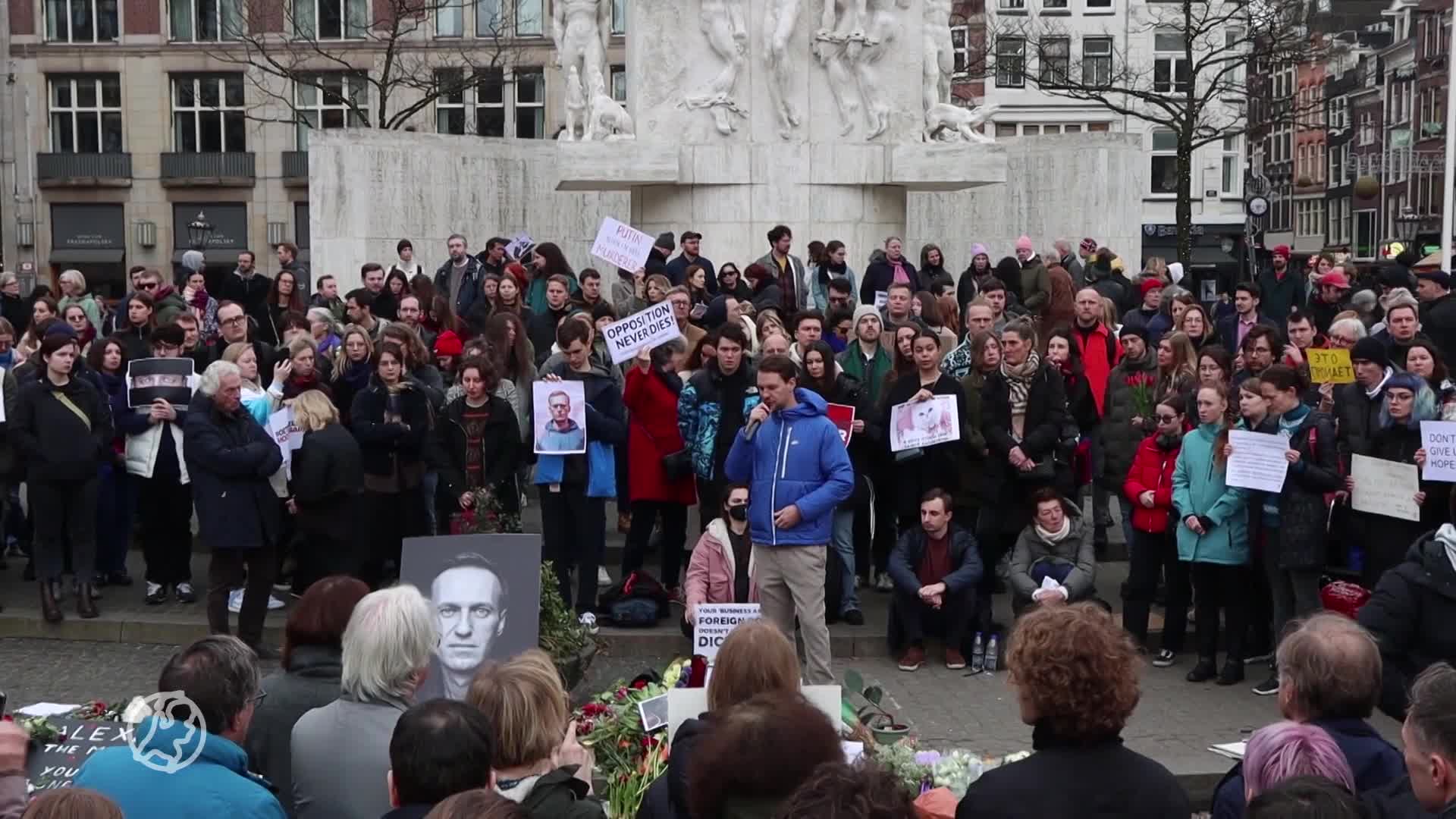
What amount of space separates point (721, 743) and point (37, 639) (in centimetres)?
844

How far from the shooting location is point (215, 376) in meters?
10.4

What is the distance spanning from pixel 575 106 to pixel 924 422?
10.1 m

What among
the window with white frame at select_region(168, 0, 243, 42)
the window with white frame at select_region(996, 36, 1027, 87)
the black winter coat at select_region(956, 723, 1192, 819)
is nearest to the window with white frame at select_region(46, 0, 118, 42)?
the window with white frame at select_region(168, 0, 243, 42)

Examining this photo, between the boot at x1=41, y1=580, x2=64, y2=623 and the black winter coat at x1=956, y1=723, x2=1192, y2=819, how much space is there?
27.4ft

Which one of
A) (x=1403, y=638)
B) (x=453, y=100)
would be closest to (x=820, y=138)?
(x=1403, y=638)

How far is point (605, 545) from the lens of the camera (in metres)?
12.9

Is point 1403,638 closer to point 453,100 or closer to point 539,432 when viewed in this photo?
point 539,432

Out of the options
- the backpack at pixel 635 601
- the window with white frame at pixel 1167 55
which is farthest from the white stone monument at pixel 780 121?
the window with white frame at pixel 1167 55

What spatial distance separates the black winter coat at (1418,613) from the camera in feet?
23.4

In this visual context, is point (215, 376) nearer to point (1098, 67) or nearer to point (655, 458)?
point (655, 458)

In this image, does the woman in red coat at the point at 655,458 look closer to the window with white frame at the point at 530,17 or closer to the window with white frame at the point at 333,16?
the window with white frame at the point at 530,17

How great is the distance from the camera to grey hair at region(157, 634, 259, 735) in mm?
4844

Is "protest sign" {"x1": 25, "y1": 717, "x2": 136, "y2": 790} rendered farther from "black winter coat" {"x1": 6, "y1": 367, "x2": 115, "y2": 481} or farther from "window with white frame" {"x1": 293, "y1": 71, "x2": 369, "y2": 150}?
"window with white frame" {"x1": 293, "y1": 71, "x2": 369, "y2": 150}

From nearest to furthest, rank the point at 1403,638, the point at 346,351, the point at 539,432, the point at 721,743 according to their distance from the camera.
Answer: the point at 721,743
the point at 1403,638
the point at 539,432
the point at 346,351
